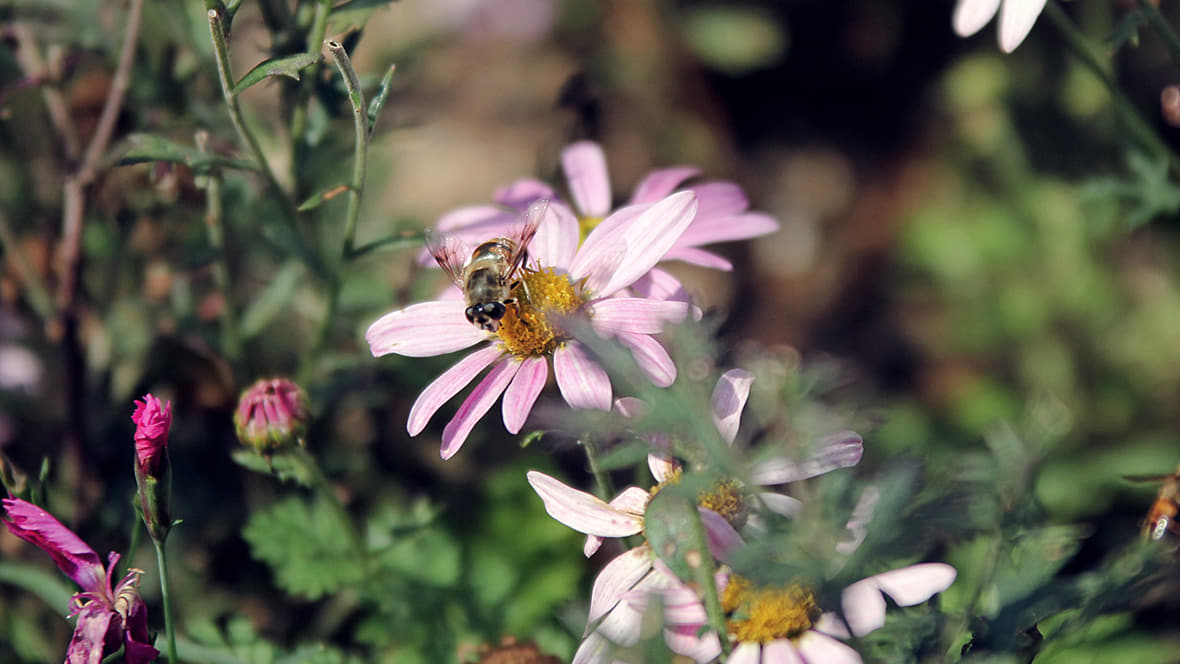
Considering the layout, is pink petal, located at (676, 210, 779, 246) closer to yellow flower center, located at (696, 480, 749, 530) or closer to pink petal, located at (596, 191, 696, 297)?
pink petal, located at (596, 191, 696, 297)

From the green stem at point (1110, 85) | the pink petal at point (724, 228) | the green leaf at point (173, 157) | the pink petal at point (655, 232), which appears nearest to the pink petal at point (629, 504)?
the pink petal at point (655, 232)

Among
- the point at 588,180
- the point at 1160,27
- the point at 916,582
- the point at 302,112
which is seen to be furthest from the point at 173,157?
the point at 1160,27

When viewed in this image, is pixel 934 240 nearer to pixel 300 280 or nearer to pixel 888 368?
pixel 888 368

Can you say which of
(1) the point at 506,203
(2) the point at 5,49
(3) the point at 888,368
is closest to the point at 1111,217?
(3) the point at 888,368

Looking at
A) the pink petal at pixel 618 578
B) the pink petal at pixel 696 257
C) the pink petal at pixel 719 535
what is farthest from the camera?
the pink petal at pixel 696 257

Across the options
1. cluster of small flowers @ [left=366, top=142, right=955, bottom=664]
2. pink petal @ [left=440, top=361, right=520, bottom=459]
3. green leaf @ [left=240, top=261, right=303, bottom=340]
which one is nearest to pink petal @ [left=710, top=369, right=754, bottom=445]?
cluster of small flowers @ [left=366, top=142, right=955, bottom=664]

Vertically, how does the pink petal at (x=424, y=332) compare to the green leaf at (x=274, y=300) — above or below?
below

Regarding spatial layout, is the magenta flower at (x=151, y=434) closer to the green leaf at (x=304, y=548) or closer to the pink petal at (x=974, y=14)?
the green leaf at (x=304, y=548)
